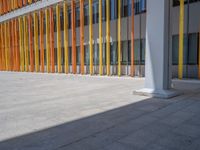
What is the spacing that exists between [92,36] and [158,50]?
11.8 metres

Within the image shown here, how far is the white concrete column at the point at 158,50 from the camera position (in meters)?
7.67

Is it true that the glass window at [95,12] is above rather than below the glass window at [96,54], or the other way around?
above

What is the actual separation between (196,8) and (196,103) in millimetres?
9617

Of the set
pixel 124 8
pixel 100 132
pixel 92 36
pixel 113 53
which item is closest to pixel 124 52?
pixel 113 53

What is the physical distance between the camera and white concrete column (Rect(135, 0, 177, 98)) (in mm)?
7668

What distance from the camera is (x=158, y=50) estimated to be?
777 cm

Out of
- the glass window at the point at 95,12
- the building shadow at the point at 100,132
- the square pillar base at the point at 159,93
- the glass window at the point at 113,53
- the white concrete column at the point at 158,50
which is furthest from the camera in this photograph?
the glass window at the point at 95,12

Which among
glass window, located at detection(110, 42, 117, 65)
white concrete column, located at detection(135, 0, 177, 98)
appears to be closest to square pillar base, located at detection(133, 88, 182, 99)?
white concrete column, located at detection(135, 0, 177, 98)

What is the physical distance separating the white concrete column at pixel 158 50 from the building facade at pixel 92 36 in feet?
1.41

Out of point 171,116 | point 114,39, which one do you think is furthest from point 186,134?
point 114,39

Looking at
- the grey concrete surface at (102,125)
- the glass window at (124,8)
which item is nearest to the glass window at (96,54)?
the glass window at (124,8)

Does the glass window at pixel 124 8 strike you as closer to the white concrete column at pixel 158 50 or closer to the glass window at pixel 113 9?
the glass window at pixel 113 9

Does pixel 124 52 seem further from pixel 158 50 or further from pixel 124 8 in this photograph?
pixel 158 50

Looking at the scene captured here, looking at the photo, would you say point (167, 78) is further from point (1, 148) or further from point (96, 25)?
point (96, 25)
